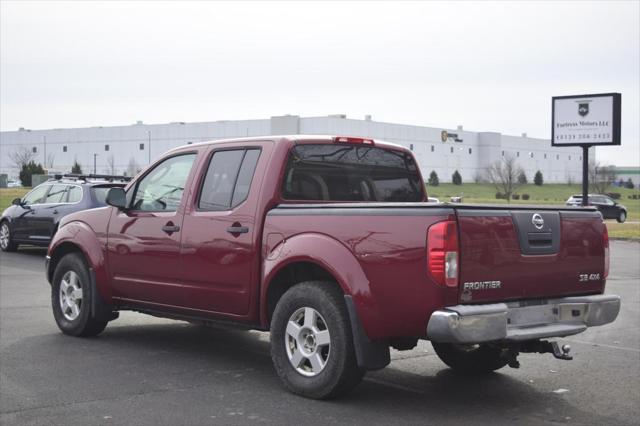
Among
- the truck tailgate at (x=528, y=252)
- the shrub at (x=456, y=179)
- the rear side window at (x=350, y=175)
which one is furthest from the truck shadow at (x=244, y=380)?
the shrub at (x=456, y=179)

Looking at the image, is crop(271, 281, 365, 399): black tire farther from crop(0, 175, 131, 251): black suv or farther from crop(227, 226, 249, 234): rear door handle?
crop(0, 175, 131, 251): black suv

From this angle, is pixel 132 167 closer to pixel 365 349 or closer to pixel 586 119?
pixel 586 119

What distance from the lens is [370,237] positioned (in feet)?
19.8

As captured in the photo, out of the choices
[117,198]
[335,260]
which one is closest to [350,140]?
[335,260]

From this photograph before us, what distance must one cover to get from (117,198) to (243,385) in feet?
7.98

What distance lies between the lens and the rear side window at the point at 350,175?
723cm

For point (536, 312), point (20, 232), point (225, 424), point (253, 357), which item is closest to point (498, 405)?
point (536, 312)

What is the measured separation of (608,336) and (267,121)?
287 ft

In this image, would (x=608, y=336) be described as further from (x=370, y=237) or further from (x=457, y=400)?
(x=370, y=237)

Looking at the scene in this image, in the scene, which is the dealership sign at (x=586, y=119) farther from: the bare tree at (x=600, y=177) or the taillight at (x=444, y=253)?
the bare tree at (x=600, y=177)

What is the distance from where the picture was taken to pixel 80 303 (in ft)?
29.0

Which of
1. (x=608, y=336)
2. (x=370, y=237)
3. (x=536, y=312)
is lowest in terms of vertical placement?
(x=608, y=336)

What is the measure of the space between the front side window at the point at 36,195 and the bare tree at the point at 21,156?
283 feet

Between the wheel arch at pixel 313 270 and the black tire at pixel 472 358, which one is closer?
the wheel arch at pixel 313 270
